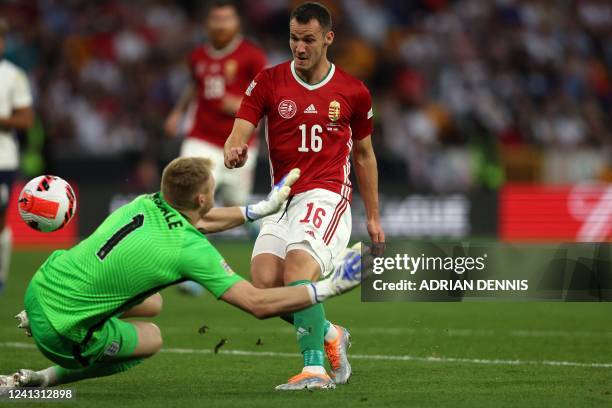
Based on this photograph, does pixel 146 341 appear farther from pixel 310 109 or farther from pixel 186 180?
pixel 310 109

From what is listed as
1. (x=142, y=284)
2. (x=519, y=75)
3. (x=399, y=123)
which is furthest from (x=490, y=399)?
(x=519, y=75)

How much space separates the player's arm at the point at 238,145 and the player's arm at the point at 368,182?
2.27ft

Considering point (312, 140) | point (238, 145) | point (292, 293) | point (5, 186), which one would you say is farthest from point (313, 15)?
point (5, 186)

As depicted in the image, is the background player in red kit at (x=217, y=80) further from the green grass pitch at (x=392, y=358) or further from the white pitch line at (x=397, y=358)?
the white pitch line at (x=397, y=358)

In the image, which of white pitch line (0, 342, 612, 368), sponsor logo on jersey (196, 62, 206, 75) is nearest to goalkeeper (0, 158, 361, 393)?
white pitch line (0, 342, 612, 368)

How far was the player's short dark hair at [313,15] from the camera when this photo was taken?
7262 millimetres

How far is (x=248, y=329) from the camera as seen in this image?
10133 mm

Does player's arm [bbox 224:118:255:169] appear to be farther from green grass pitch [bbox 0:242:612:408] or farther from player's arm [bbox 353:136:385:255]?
green grass pitch [bbox 0:242:612:408]

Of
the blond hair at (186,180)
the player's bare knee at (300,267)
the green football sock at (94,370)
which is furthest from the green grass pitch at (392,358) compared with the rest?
the blond hair at (186,180)

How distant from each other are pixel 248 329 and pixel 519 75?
1450 cm

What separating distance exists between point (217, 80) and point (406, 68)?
1116cm

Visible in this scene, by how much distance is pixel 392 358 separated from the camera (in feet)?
27.2

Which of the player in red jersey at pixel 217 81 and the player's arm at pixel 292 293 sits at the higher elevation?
Answer: the player in red jersey at pixel 217 81

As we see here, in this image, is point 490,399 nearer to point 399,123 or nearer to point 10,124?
point 10,124
